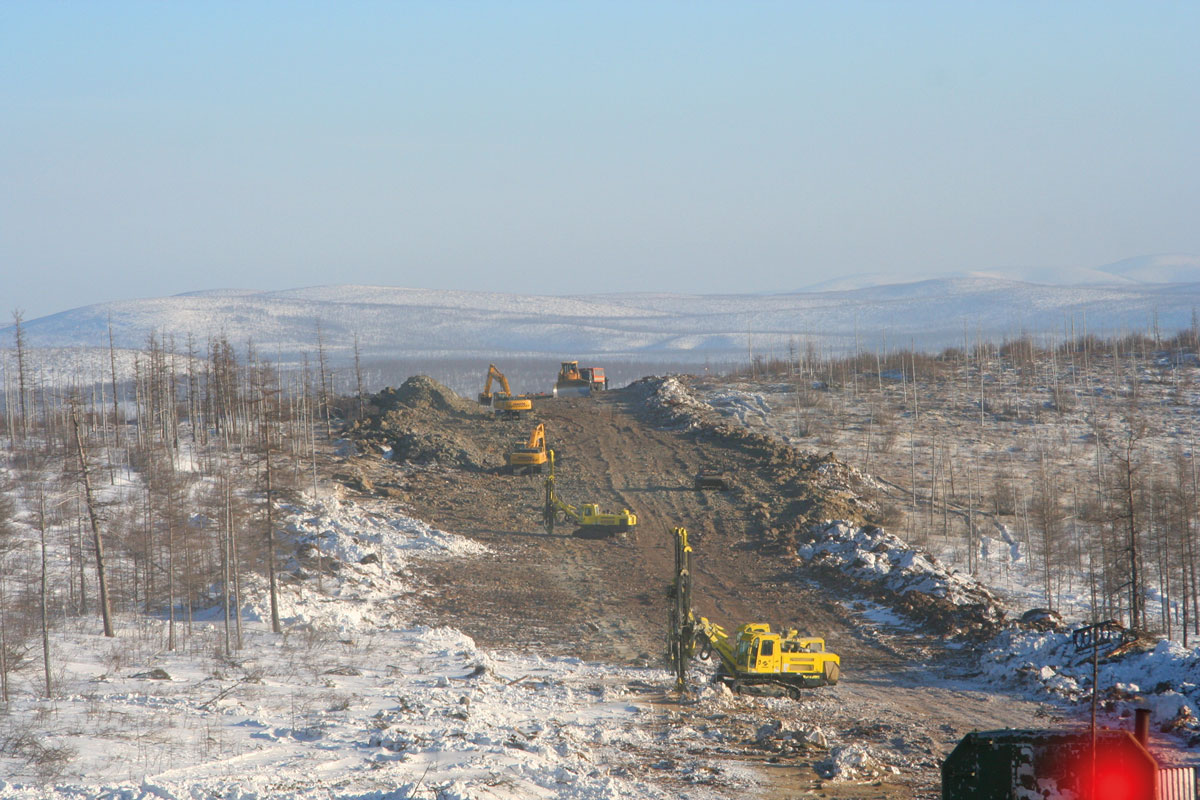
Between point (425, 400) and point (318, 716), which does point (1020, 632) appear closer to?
point (318, 716)

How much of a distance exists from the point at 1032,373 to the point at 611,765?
77.3m

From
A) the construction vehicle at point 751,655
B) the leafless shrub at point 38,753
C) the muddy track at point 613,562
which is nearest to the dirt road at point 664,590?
the muddy track at point 613,562

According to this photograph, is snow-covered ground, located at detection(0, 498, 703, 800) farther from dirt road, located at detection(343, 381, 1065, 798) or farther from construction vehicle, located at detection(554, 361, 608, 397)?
construction vehicle, located at detection(554, 361, 608, 397)

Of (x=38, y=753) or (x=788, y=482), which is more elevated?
(x=38, y=753)

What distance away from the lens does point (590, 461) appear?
184ft

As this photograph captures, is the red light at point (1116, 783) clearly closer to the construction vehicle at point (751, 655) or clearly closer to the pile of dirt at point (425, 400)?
the construction vehicle at point (751, 655)

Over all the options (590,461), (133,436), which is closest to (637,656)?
(590,461)

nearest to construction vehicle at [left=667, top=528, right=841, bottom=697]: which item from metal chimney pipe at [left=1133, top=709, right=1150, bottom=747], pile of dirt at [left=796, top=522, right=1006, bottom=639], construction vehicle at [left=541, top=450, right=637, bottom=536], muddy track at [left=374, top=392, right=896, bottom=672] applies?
muddy track at [left=374, top=392, right=896, bottom=672]

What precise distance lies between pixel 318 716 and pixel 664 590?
17140 mm

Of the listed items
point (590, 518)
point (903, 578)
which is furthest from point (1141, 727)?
point (590, 518)

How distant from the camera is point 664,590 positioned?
35.6 metres

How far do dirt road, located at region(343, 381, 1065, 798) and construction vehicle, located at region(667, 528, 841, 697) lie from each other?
63cm

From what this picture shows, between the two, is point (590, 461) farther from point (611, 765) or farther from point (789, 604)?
point (611, 765)

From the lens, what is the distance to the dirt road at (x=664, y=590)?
875 inches
